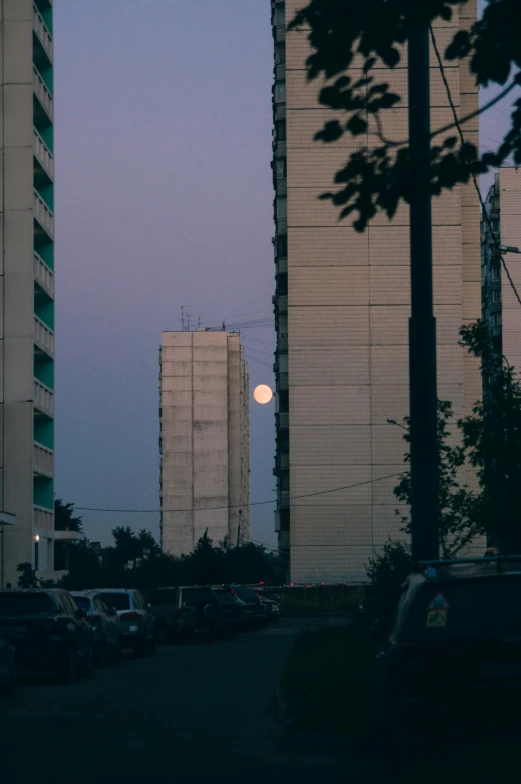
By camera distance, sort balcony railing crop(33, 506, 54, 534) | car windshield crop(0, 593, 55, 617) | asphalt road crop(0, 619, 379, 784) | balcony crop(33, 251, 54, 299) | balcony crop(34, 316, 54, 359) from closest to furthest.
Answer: asphalt road crop(0, 619, 379, 784)
car windshield crop(0, 593, 55, 617)
balcony railing crop(33, 506, 54, 534)
balcony crop(34, 316, 54, 359)
balcony crop(33, 251, 54, 299)

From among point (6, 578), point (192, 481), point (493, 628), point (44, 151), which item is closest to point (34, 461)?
point (6, 578)

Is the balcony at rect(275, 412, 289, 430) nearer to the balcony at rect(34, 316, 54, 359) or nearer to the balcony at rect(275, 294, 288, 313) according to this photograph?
the balcony at rect(275, 294, 288, 313)

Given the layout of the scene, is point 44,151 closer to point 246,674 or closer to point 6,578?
point 6,578

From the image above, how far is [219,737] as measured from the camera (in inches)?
547

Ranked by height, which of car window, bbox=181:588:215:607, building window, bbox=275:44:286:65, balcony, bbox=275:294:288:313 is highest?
building window, bbox=275:44:286:65

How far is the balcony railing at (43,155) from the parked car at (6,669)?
47804mm

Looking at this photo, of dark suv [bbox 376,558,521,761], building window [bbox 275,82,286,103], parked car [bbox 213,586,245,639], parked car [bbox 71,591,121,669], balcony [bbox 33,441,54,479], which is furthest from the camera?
building window [bbox 275,82,286,103]

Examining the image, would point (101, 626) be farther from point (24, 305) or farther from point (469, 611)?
point (24, 305)

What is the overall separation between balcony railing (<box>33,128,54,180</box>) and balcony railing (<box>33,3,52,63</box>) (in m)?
4.80

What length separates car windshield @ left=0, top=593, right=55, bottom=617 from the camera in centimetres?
2334

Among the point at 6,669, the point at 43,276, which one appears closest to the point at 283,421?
the point at 43,276

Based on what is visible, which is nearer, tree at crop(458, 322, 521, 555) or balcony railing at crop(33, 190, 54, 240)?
tree at crop(458, 322, 521, 555)

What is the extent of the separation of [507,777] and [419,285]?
5586mm

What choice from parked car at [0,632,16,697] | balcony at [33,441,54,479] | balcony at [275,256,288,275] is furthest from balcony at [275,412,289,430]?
Result: parked car at [0,632,16,697]
